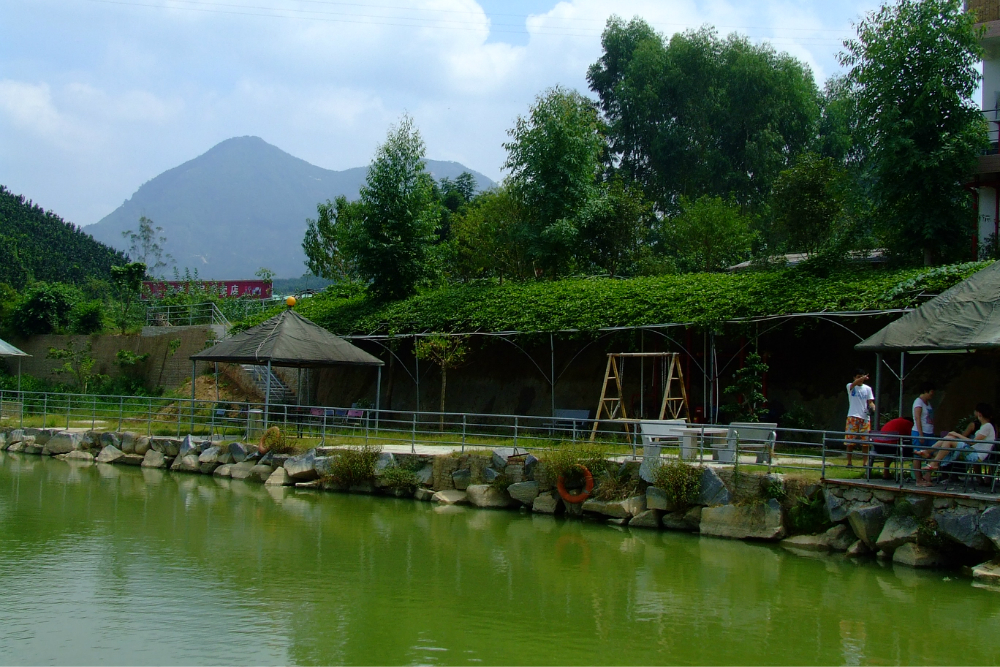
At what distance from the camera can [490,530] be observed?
14.2 meters

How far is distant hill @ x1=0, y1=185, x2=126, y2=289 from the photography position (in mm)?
46031

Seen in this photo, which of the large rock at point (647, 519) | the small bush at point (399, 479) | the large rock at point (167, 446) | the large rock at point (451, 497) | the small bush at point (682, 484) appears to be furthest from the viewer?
the large rock at point (167, 446)

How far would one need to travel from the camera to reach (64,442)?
73.6 ft

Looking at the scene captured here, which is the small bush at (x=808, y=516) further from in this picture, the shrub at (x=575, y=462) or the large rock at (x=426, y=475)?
the large rock at (x=426, y=475)

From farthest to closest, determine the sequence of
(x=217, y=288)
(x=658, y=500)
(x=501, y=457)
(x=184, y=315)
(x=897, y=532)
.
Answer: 1. (x=217, y=288)
2. (x=184, y=315)
3. (x=501, y=457)
4. (x=658, y=500)
5. (x=897, y=532)

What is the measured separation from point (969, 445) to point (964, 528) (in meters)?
1.24

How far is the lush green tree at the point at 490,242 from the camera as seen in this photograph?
34031 mm

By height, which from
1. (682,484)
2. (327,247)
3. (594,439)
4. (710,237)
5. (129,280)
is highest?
(327,247)

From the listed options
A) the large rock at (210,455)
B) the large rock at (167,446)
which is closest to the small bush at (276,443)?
the large rock at (210,455)

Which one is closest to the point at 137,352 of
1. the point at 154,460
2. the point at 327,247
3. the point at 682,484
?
the point at 327,247

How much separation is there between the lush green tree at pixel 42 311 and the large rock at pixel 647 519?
2690 centimetres

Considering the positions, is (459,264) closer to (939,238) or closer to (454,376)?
(454,376)

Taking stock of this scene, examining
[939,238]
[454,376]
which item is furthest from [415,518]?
[939,238]

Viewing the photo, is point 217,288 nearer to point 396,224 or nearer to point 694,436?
point 396,224
